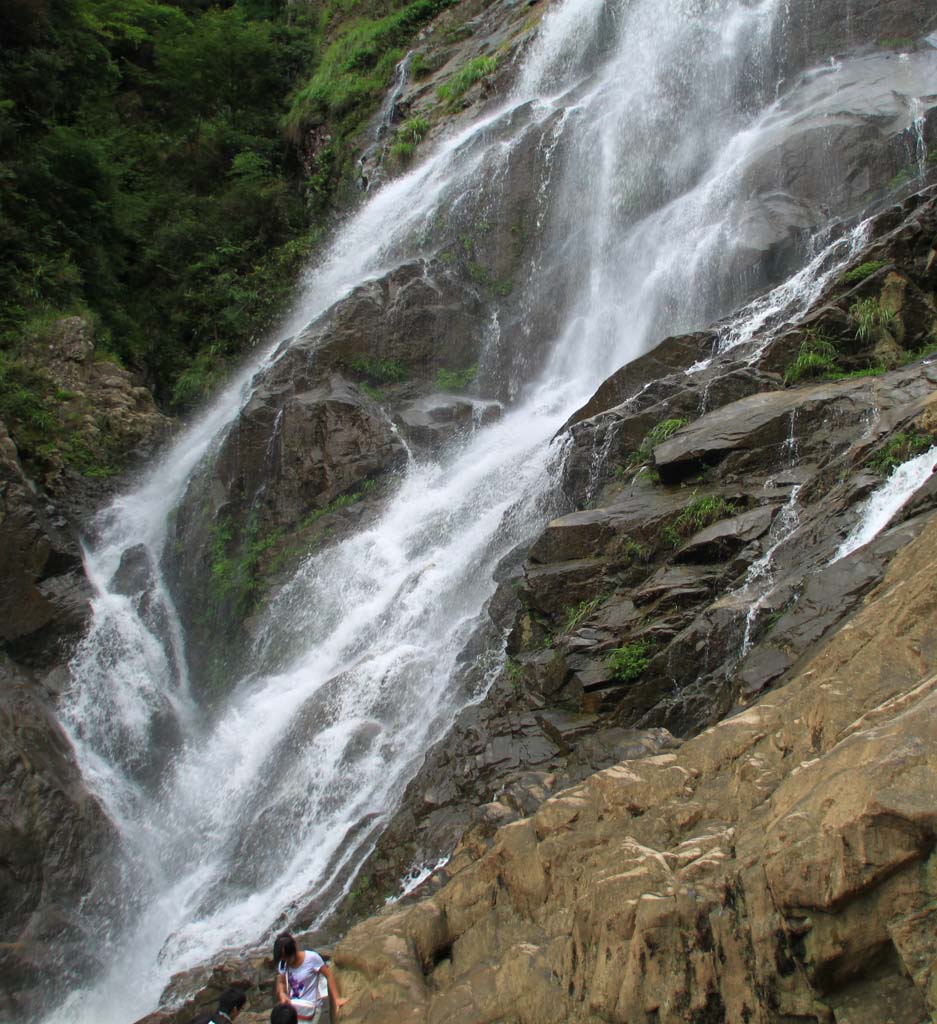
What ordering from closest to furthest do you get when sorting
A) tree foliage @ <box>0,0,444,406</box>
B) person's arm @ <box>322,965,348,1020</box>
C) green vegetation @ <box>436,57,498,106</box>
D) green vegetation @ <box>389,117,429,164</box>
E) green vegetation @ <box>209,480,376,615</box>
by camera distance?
1. person's arm @ <box>322,965,348,1020</box>
2. green vegetation @ <box>209,480,376,615</box>
3. tree foliage @ <box>0,0,444,406</box>
4. green vegetation @ <box>389,117,429,164</box>
5. green vegetation @ <box>436,57,498,106</box>

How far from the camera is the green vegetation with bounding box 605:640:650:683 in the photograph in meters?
7.98

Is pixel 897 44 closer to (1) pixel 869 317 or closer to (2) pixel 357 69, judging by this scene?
(1) pixel 869 317

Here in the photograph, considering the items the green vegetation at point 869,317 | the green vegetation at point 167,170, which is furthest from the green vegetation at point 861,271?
the green vegetation at point 167,170

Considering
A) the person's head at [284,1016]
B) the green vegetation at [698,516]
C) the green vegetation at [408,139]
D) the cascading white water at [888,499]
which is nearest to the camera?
the person's head at [284,1016]

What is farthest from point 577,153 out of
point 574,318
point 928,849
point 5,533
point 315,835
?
point 928,849

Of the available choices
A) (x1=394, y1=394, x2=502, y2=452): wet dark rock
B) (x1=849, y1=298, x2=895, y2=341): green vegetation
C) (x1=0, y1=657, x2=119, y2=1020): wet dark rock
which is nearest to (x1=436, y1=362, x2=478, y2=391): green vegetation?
(x1=394, y1=394, x2=502, y2=452): wet dark rock

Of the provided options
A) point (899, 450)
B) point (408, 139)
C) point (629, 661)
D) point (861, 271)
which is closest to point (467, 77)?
point (408, 139)

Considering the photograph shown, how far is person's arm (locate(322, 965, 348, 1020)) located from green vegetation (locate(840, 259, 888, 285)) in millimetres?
9981

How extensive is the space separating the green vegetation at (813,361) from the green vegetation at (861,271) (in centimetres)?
124

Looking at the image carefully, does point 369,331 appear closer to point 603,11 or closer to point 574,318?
point 574,318

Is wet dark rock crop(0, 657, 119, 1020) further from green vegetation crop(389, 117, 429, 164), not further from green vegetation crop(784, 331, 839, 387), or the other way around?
green vegetation crop(389, 117, 429, 164)

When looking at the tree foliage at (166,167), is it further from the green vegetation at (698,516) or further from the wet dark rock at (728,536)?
the wet dark rock at (728,536)

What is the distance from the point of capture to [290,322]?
20094 mm

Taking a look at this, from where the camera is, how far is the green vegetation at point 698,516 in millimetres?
8727
